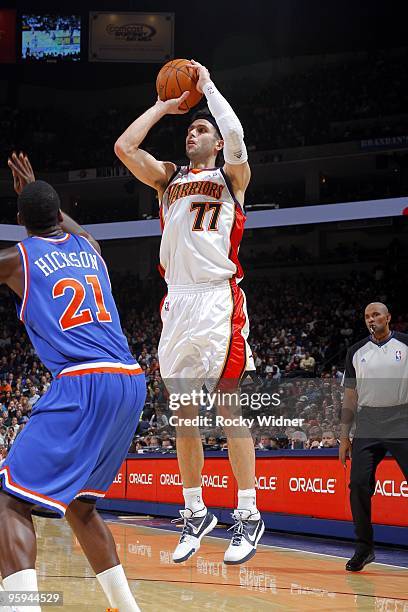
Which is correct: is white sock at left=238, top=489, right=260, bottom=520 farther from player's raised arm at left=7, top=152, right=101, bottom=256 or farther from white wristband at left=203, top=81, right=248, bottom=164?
white wristband at left=203, top=81, right=248, bottom=164

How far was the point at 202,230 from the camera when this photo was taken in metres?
5.50

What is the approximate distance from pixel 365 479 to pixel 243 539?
9.91ft

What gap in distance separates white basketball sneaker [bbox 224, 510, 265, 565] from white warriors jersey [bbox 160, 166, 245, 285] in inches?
60.7

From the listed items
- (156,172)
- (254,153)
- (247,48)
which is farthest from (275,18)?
(156,172)

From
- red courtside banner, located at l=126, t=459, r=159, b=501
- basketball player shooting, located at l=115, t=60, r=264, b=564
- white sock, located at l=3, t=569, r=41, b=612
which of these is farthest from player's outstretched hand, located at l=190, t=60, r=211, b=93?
red courtside banner, located at l=126, t=459, r=159, b=501

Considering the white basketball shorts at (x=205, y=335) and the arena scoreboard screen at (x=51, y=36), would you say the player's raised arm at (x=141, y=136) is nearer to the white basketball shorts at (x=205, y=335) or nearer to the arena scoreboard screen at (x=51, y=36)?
the white basketball shorts at (x=205, y=335)

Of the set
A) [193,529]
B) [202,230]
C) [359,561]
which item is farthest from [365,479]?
[202,230]

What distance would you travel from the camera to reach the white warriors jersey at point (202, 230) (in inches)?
217

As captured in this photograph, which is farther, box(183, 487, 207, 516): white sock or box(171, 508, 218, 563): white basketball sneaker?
box(183, 487, 207, 516): white sock

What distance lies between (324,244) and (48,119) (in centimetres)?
1228

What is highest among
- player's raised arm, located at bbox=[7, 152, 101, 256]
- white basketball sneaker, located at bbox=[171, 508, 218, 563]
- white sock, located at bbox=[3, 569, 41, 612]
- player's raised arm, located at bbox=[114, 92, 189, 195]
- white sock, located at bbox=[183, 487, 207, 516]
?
player's raised arm, located at bbox=[114, 92, 189, 195]

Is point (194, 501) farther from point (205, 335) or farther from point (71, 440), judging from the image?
point (71, 440)

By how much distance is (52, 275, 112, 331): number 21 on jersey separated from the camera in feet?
13.4

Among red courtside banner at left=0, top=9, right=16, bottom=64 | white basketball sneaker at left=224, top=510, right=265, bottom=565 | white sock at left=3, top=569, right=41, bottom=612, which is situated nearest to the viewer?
white sock at left=3, top=569, right=41, bottom=612
